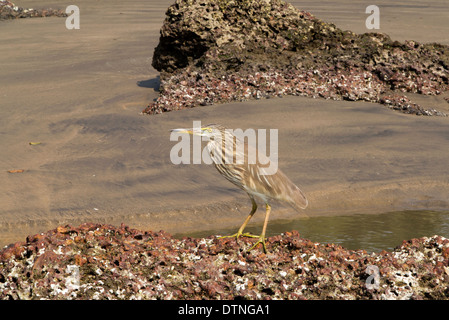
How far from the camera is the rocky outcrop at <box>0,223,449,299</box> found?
4.07 m

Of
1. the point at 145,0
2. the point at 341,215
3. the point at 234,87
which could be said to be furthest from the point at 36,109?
the point at 145,0

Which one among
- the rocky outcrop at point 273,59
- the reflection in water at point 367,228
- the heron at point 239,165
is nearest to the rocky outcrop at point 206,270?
the heron at point 239,165

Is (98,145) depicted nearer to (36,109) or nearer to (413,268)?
(36,109)

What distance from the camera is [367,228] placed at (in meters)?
6.18

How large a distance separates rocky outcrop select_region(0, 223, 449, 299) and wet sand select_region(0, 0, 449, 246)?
1.68 m

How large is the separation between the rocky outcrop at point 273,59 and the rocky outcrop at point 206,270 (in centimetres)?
509

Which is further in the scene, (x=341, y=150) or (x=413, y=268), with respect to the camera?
(x=341, y=150)

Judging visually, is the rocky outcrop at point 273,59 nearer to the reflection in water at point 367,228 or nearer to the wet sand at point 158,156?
the wet sand at point 158,156

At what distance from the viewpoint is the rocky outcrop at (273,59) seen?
9695 mm

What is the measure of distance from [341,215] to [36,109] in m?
5.32

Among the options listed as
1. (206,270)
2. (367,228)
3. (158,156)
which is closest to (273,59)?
(158,156)
